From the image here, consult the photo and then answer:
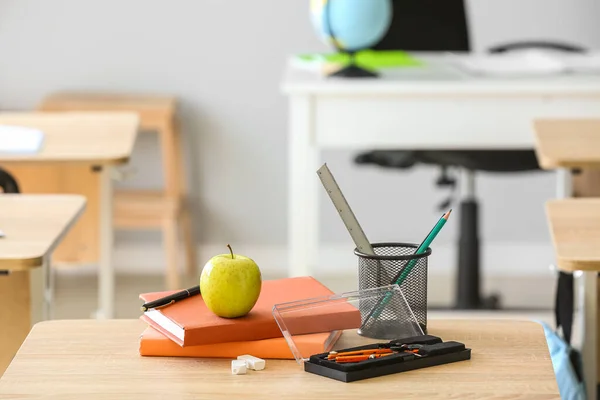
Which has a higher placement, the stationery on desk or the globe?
the globe

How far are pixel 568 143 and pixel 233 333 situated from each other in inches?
51.6

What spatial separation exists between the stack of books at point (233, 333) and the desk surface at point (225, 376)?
0.05ft

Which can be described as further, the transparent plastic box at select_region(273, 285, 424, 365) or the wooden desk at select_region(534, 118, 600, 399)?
the wooden desk at select_region(534, 118, 600, 399)

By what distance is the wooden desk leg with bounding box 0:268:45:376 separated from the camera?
5.84 ft

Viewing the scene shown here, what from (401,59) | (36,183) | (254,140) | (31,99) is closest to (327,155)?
(254,140)

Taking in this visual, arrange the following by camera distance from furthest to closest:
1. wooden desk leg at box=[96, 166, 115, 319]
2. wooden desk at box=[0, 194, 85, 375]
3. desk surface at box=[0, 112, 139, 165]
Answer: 1. wooden desk leg at box=[96, 166, 115, 319]
2. desk surface at box=[0, 112, 139, 165]
3. wooden desk at box=[0, 194, 85, 375]

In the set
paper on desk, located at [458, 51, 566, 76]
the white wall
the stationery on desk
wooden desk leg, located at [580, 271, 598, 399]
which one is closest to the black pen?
the stationery on desk

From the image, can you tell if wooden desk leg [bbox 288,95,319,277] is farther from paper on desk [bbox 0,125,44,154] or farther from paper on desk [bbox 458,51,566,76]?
paper on desk [bbox 0,125,44,154]

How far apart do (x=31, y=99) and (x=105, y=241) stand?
156 cm

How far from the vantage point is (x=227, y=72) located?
12.8 feet

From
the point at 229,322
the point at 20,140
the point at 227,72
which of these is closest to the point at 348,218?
the point at 229,322

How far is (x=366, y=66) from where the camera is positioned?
3016 mm

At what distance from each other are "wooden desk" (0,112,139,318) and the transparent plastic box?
44.7 inches

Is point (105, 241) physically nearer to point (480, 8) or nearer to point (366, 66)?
point (366, 66)
